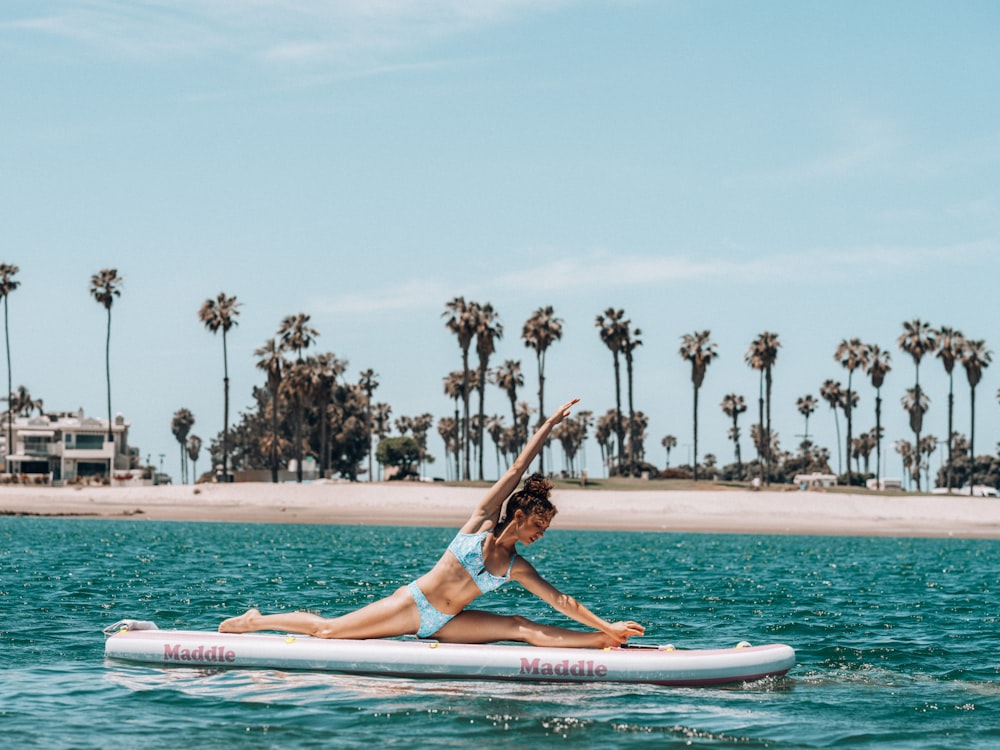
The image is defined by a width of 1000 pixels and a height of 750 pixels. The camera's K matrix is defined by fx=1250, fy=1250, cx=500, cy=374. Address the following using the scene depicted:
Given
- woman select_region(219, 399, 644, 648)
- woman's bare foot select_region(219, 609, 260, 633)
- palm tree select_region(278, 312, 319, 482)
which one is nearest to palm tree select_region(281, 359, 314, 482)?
palm tree select_region(278, 312, 319, 482)

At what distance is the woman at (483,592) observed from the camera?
11329mm

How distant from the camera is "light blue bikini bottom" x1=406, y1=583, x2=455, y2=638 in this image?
1186cm

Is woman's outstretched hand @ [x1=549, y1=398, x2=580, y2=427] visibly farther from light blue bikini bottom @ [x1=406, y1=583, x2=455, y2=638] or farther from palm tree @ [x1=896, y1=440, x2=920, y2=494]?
palm tree @ [x1=896, y1=440, x2=920, y2=494]

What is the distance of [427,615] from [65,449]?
98643 millimetres

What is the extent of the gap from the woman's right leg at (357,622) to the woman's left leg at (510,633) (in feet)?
1.22

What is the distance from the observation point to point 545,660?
38.0 ft

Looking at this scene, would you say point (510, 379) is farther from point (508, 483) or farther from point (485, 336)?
point (508, 483)

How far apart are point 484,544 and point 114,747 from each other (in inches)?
146

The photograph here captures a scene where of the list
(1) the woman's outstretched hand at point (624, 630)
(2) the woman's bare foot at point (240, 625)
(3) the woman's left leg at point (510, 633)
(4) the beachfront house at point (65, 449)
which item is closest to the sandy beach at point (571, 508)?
(4) the beachfront house at point (65, 449)

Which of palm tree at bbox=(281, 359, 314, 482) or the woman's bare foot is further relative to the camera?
palm tree at bbox=(281, 359, 314, 482)

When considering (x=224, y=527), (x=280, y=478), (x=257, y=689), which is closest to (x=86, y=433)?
(x=280, y=478)

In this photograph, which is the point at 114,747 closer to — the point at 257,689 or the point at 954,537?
the point at 257,689

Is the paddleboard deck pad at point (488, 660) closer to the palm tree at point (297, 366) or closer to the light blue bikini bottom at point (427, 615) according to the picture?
the light blue bikini bottom at point (427, 615)

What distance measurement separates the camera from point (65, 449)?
4090 inches
